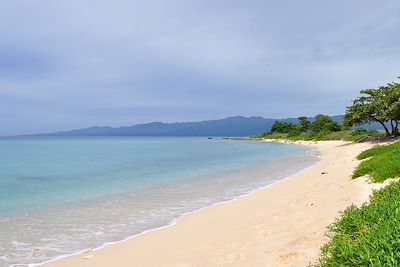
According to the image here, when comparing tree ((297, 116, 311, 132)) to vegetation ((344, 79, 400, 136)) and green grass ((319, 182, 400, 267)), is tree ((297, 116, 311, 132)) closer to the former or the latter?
vegetation ((344, 79, 400, 136))

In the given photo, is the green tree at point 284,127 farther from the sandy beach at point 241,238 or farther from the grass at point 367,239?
the grass at point 367,239

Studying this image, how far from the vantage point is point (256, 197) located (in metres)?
15.4

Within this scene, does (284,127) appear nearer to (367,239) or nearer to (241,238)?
(241,238)

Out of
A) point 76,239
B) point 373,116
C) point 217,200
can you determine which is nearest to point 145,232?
point 76,239

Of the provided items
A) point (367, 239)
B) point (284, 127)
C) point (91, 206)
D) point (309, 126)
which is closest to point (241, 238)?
point (367, 239)

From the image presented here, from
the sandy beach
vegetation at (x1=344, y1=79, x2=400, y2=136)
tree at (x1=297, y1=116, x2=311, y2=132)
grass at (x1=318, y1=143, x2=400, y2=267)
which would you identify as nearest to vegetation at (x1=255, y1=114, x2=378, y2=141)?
tree at (x1=297, y1=116, x2=311, y2=132)

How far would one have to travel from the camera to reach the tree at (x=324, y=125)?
104 meters

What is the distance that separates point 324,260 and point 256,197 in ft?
31.9

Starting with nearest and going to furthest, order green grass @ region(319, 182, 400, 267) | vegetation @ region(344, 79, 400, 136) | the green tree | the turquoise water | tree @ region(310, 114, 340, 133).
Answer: green grass @ region(319, 182, 400, 267) → the turquoise water → vegetation @ region(344, 79, 400, 136) → tree @ region(310, 114, 340, 133) → the green tree

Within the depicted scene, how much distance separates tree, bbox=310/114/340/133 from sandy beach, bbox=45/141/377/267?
95444mm

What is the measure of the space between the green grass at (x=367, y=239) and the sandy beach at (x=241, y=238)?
1.97ft

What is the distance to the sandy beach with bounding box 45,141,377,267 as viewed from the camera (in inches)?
281

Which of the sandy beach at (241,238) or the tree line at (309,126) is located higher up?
the tree line at (309,126)

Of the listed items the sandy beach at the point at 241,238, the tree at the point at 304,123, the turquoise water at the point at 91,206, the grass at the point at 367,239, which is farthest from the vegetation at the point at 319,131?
the grass at the point at 367,239
